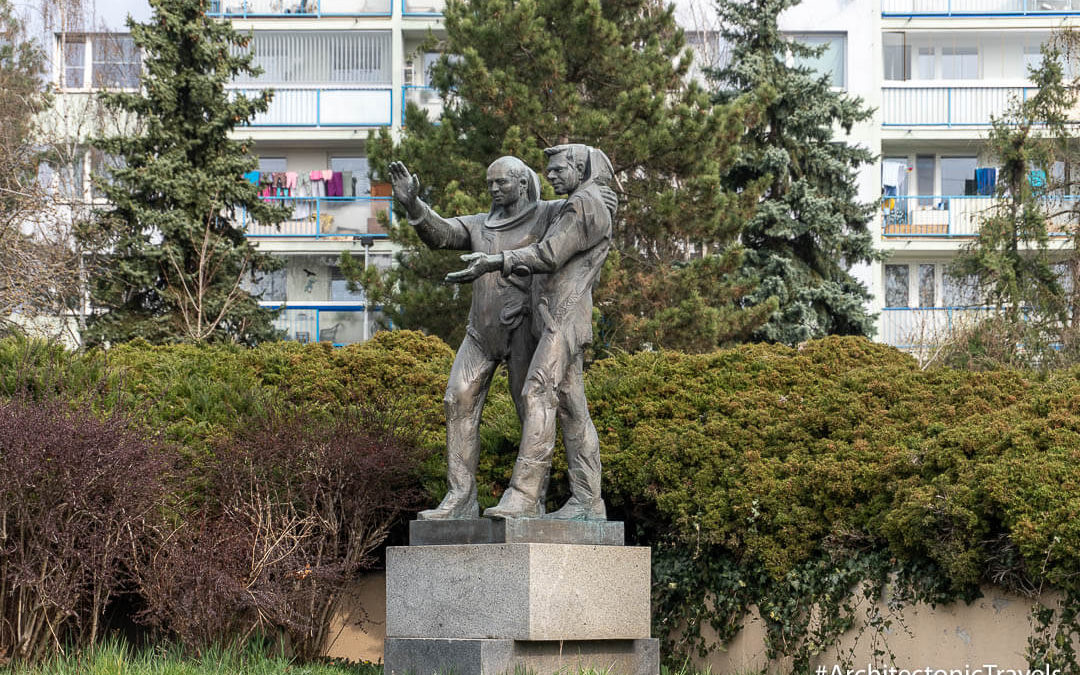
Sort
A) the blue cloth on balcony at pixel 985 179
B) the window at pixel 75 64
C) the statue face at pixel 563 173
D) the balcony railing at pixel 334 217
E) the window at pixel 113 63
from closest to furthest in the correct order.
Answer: the statue face at pixel 563 173
the blue cloth on balcony at pixel 985 179
the balcony railing at pixel 334 217
the window at pixel 75 64
the window at pixel 113 63

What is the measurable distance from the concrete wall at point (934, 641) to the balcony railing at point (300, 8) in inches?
957

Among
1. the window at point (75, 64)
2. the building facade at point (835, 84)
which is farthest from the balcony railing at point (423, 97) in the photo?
the window at point (75, 64)

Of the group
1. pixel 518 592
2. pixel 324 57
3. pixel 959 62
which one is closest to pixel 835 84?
pixel 959 62

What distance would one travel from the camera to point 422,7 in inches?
1277

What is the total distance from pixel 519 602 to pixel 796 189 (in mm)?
15653

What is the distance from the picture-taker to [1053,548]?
27.6 feet

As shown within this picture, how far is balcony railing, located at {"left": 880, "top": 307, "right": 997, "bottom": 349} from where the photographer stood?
2288 cm

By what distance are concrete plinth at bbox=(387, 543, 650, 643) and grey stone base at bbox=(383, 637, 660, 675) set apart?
0.25 ft

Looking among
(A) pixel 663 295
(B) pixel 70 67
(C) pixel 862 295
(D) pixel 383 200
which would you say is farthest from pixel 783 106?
(B) pixel 70 67

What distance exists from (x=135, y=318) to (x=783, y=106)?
36.3ft

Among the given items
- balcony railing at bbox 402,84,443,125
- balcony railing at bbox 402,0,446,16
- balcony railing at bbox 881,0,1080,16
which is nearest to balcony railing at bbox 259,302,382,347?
balcony railing at bbox 402,84,443,125

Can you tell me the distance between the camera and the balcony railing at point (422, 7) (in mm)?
31859

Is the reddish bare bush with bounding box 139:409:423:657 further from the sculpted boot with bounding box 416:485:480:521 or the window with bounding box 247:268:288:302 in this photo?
the window with bounding box 247:268:288:302

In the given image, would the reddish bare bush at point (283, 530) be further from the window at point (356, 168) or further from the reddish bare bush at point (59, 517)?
the window at point (356, 168)
